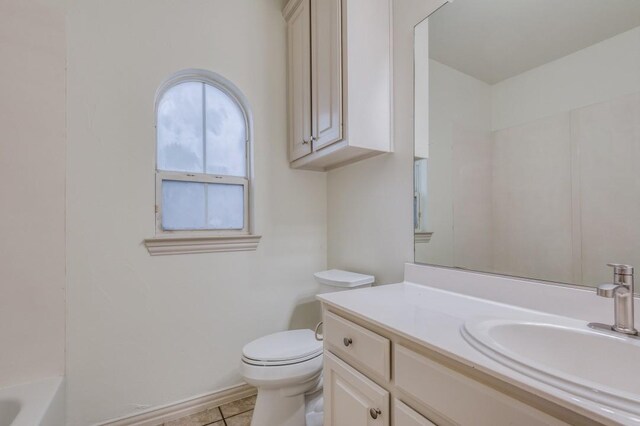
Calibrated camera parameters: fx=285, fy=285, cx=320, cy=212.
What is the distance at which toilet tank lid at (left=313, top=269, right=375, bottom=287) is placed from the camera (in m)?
1.56

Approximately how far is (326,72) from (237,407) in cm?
196

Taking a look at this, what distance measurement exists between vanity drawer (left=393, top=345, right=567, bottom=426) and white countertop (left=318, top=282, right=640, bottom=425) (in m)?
0.05

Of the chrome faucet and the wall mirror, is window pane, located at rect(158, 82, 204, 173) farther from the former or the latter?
the chrome faucet

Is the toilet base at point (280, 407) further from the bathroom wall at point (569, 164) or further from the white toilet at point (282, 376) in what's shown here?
the bathroom wall at point (569, 164)

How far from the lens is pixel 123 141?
1.49 meters

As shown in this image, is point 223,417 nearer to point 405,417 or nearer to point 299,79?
point 405,417

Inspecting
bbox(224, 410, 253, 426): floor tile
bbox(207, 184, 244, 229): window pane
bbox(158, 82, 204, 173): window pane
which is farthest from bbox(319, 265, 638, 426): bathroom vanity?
bbox(158, 82, 204, 173): window pane

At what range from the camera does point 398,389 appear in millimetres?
785

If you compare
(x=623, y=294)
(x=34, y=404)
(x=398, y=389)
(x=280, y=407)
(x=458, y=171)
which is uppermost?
(x=458, y=171)

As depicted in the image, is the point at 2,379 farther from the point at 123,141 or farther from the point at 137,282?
the point at 123,141

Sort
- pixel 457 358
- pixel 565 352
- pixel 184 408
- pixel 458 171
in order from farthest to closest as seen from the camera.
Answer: pixel 184 408 → pixel 458 171 → pixel 565 352 → pixel 457 358

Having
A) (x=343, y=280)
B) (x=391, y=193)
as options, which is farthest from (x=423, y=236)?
(x=343, y=280)

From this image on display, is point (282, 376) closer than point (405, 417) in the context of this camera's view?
No

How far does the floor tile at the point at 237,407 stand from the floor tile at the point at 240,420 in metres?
0.03
